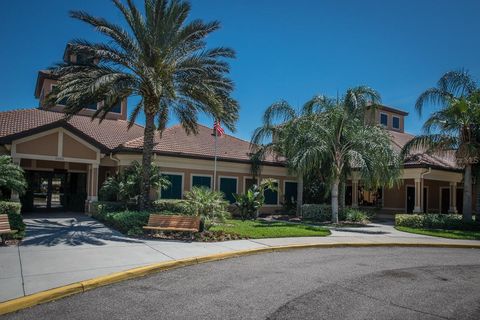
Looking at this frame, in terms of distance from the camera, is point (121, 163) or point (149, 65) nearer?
point (149, 65)

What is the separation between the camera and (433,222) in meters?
19.1

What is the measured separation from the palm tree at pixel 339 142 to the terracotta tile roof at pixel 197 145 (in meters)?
4.53

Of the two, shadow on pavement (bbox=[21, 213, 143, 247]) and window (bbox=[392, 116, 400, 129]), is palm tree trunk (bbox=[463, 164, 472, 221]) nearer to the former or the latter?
shadow on pavement (bbox=[21, 213, 143, 247])

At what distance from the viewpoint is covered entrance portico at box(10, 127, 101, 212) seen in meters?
17.7

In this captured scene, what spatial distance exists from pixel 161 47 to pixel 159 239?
758 centimetres

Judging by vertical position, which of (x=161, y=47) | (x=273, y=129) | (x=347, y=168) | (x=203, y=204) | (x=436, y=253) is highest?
(x=161, y=47)

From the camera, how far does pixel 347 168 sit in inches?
823

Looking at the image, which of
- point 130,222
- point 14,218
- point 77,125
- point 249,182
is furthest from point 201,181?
point 14,218

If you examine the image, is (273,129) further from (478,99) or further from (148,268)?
(148,268)

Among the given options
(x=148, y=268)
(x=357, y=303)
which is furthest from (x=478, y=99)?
(x=148, y=268)

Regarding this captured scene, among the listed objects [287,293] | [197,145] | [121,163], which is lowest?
[287,293]

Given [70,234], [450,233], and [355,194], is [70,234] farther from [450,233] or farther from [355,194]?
[355,194]

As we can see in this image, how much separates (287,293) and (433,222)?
603 inches

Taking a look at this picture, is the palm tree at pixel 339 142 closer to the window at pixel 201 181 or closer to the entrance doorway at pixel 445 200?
the window at pixel 201 181
